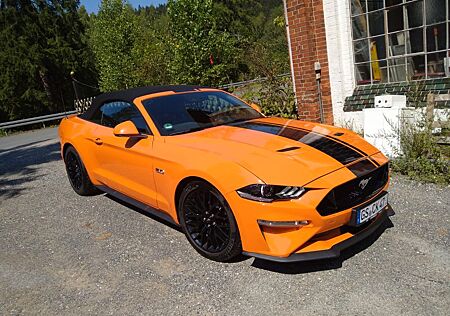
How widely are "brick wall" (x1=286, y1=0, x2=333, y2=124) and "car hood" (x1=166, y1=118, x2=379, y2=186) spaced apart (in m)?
3.82

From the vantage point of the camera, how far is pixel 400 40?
683 cm

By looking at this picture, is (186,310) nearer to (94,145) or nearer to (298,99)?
(94,145)

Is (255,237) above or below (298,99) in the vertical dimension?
below

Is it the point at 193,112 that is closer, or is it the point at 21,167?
the point at 193,112

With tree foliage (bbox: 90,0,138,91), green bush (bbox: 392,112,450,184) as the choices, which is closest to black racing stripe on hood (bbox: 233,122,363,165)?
green bush (bbox: 392,112,450,184)

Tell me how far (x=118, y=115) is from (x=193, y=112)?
37.8 inches

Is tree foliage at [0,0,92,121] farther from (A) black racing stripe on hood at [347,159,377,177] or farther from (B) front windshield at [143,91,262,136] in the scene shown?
(A) black racing stripe on hood at [347,159,377,177]

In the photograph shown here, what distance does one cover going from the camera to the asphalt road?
273 cm

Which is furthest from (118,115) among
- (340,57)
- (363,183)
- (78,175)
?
(340,57)

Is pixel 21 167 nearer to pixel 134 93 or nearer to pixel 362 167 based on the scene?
pixel 134 93

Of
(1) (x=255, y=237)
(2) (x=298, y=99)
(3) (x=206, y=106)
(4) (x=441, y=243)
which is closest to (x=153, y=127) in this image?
(3) (x=206, y=106)

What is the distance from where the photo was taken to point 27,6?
3108 cm

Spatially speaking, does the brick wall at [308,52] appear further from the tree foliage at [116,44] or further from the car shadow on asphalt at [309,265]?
the tree foliage at [116,44]

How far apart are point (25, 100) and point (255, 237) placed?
33.6m
